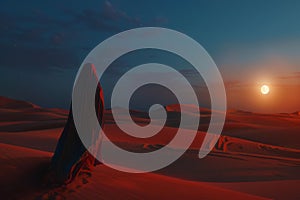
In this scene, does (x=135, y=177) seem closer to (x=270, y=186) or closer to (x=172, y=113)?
(x=270, y=186)

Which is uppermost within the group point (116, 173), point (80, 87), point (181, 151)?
point (181, 151)

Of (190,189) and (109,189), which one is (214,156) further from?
(109,189)

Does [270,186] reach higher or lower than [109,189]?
higher

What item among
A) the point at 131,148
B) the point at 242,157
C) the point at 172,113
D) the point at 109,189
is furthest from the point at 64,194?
the point at 172,113

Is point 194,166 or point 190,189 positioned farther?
point 194,166

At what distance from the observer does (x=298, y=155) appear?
1603cm

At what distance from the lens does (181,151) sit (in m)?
14.7

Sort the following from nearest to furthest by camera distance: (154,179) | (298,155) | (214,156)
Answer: (154,179), (214,156), (298,155)

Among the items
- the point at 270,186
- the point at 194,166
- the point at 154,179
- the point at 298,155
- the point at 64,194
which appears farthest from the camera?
the point at 298,155

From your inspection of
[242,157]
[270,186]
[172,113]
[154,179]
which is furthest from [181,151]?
[172,113]

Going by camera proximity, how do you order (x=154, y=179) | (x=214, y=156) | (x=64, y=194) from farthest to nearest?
(x=214, y=156), (x=154, y=179), (x=64, y=194)

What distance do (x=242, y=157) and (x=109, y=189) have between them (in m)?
9.53

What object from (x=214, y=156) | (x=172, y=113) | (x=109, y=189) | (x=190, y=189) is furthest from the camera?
(x=172, y=113)

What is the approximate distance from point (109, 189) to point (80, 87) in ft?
8.04
